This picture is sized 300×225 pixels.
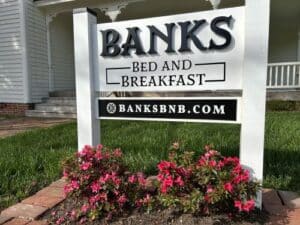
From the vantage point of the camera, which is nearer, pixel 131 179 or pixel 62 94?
pixel 131 179

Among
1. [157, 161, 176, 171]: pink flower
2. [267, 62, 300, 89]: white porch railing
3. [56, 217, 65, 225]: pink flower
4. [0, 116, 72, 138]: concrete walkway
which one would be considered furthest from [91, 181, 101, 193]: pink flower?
[267, 62, 300, 89]: white porch railing

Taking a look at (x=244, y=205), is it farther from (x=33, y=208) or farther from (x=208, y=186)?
(x=33, y=208)

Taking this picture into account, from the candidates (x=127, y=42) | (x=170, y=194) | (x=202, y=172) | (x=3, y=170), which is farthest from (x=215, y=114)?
(x=3, y=170)

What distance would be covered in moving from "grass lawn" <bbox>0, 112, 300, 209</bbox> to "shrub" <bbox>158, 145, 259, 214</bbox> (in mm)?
497

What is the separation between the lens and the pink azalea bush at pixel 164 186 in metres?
1.81

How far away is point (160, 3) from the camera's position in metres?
9.55

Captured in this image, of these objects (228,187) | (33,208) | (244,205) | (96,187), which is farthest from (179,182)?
(33,208)

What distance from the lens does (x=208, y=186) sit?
184 cm

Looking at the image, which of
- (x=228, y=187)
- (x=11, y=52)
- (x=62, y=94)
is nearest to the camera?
(x=228, y=187)

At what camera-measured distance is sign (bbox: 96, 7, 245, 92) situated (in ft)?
6.77

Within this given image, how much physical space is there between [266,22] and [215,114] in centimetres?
68

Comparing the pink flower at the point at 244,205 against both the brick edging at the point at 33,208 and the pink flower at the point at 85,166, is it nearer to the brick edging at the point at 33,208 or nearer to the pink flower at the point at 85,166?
the pink flower at the point at 85,166

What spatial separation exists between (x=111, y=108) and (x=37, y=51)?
7.59 meters

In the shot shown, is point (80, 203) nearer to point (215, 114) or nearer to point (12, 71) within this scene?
point (215, 114)
